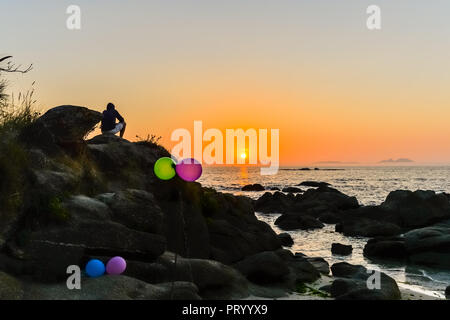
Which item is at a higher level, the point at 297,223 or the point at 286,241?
the point at 286,241

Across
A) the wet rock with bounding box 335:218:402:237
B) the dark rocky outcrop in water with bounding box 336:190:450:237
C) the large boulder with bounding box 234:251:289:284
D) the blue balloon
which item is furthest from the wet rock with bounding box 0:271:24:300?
the dark rocky outcrop in water with bounding box 336:190:450:237

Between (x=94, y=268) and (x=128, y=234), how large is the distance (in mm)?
1456

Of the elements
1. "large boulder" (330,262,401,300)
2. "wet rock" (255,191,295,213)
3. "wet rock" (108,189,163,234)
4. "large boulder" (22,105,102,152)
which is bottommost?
"wet rock" (255,191,295,213)

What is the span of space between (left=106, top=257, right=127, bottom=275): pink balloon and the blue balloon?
0.25 metres

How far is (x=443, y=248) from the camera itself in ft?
70.0

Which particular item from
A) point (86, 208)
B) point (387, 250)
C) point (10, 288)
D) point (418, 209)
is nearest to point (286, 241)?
point (387, 250)

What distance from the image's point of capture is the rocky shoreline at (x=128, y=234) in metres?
9.02

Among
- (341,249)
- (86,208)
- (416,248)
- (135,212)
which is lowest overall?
(341,249)

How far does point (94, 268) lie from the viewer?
30.2 feet

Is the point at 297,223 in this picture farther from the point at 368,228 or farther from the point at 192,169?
the point at 192,169

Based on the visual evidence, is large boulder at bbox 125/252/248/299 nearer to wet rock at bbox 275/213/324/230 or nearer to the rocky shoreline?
the rocky shoreline

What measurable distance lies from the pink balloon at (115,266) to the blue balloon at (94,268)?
254 mm

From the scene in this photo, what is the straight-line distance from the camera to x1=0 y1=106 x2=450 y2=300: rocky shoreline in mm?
9016
